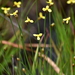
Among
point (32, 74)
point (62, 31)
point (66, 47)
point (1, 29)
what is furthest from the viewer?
point (1, 29)

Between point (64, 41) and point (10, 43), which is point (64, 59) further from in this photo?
point (10, 43)

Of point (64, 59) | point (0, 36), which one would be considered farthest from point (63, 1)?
point (64, 59)

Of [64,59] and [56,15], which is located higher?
[56,15]

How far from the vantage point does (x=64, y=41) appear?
179 cm

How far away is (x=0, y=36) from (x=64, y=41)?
1.76ft

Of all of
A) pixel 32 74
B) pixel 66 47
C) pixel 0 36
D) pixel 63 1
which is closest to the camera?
pixel 32 74

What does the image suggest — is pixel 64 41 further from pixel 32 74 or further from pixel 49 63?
pixel 32 74

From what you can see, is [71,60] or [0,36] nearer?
[71,60]

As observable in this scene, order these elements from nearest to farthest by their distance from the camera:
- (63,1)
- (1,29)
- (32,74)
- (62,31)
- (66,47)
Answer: (32,74) < (66,47) < (62,31) < (1,29) < (63,1)

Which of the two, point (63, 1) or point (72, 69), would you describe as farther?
point (63, 1)

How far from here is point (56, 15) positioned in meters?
1.99

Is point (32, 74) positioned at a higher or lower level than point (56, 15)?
lower

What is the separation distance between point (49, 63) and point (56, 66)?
6 centimetres

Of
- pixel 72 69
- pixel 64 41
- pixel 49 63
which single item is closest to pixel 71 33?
pixel 64 41
